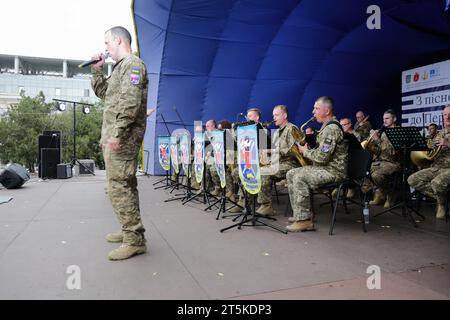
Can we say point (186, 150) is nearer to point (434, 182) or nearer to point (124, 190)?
point (124, 190)

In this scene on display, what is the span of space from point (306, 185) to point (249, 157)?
74 cm

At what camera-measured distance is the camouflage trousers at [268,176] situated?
191 inches

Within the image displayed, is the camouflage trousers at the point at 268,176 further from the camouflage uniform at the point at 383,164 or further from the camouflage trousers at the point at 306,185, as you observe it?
the camouflage uniform at the point at 383,164

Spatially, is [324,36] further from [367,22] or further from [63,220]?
[63,220]

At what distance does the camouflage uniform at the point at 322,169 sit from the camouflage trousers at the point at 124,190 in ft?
6.12

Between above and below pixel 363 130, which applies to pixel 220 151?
below

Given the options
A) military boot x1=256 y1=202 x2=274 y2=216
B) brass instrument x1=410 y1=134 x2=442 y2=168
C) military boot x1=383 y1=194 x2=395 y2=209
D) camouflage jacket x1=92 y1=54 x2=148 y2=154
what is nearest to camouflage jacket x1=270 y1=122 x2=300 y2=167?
military boot x1=256 y1=202 x2=274 y2=216

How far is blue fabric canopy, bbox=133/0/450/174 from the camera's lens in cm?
826

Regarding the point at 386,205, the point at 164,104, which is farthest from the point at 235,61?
the point at 386,205

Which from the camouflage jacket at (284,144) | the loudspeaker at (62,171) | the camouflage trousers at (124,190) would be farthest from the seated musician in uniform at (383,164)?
the loudspeaker at (62,171)

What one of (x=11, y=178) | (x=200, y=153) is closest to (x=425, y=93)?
(x=200, y=153)

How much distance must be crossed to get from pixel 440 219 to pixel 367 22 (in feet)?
17.3

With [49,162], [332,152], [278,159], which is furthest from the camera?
[49,162]

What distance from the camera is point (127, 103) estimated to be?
117 inches
